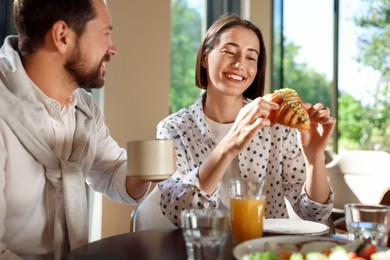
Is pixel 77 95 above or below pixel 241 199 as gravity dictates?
above

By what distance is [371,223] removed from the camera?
1160 millimetres

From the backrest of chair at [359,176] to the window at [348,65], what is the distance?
43.0 inches

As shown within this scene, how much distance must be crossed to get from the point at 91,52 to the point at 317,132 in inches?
30.7

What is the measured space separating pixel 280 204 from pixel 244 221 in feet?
2.51

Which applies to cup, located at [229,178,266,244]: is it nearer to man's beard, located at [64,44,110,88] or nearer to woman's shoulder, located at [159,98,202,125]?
man's beard, located at [64,44,110,88]

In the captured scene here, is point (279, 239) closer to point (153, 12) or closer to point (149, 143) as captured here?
point (149, 143)

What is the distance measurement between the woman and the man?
32cm

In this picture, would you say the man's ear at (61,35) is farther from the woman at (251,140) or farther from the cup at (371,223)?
the cup at (371,223)

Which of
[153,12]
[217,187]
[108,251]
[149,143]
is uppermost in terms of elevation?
[153,12]

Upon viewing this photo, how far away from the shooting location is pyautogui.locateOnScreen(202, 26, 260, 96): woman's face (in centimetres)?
200

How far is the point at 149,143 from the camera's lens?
4.19 feet

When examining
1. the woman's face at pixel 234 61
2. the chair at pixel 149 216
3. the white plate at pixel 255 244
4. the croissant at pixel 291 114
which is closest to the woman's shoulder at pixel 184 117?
the woman's face at pixel 234 61

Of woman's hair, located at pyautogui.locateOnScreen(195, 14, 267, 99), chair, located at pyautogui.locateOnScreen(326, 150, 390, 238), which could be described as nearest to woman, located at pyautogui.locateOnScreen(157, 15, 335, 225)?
woman's hair, located at pyautogui.locateOnScreen(195, 14, 267, 99)

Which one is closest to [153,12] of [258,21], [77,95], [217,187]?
[258,21]
